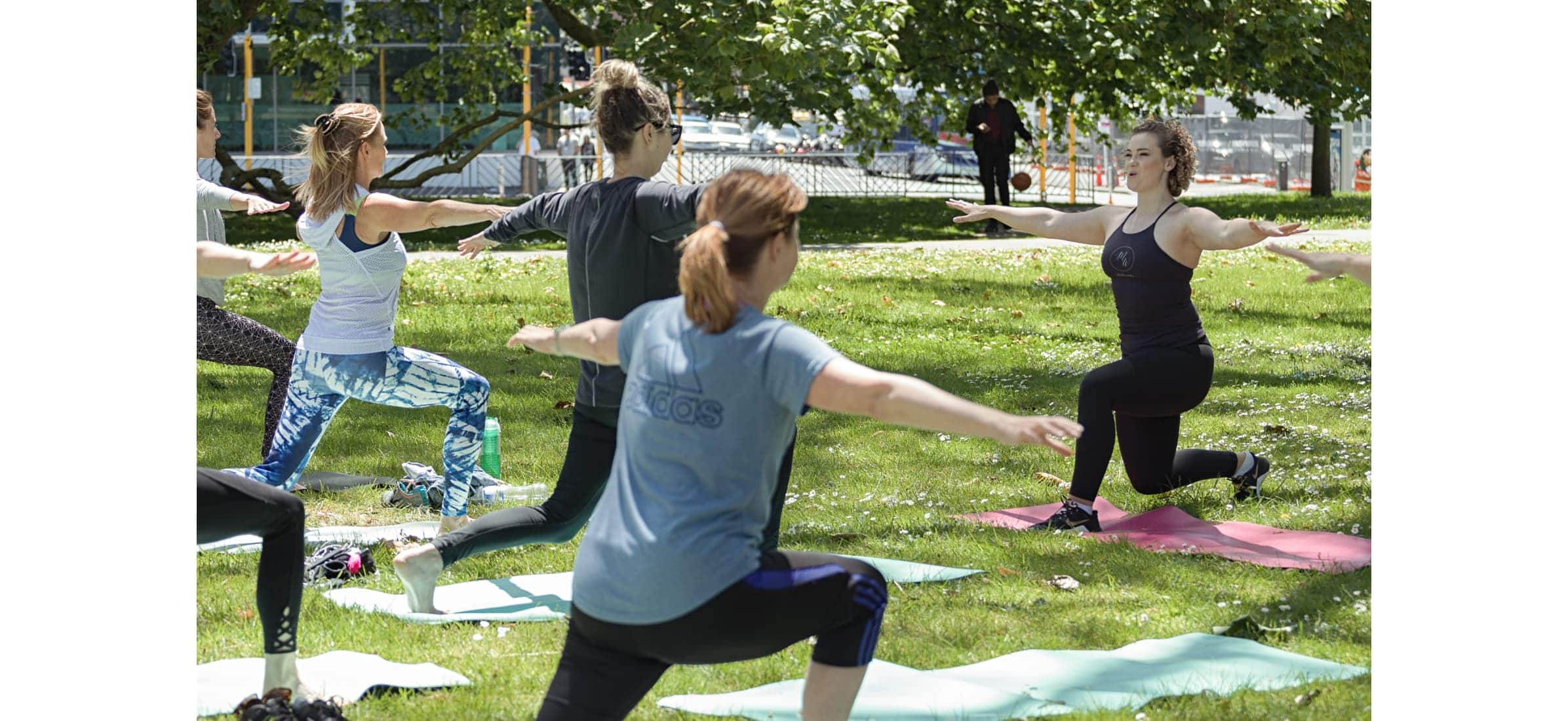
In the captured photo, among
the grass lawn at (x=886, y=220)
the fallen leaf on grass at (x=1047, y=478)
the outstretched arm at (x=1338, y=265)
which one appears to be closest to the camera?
Answer: the outstretched arm at (x=1338, y=265)

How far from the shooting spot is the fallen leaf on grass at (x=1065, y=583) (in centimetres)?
551

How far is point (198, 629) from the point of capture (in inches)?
198

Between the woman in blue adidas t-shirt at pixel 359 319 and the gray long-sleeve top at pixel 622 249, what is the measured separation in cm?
77

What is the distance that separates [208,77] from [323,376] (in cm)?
2797

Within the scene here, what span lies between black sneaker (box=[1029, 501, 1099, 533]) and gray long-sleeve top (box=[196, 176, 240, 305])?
3533 millimetres

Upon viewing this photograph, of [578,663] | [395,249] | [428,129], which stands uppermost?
[428,129]

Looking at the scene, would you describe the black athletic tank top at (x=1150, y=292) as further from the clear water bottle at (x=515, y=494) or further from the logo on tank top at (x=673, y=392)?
the logo on tank top at (x=673, y=392)

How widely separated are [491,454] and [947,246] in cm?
1218

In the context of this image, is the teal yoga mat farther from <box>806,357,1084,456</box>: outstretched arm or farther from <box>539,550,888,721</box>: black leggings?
<box>806,357,1084,456</box>: outstretched arm

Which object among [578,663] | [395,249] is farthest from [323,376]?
[578,663]

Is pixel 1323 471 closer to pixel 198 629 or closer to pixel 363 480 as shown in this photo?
pixel 363 480

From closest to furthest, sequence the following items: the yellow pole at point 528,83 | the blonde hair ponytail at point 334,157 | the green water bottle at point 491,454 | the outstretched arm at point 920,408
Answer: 1. the outstretched arm at point 920,408
2. the blonde hair ponytail at point 334,157
3. the green water bottle at point 491,454
4. the yellow pole at point 528,83

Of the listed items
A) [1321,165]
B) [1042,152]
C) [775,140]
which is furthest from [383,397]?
[775,140]

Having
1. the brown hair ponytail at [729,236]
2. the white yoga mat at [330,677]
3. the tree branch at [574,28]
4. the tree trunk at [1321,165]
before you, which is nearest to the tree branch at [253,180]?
the tree branch at [574,28]
